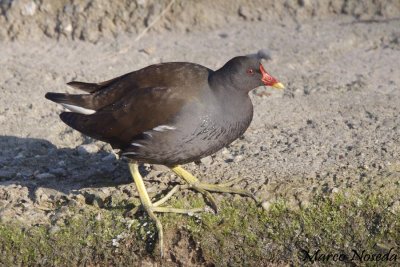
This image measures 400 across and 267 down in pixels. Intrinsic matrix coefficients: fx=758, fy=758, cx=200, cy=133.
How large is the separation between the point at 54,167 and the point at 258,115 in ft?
5.02

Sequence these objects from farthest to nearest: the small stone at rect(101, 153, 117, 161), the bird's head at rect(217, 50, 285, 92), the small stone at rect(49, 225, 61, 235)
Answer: the small stone at rect(101, 153, 117, 161) → the bird's head at rect(217, 50, 285, 92) → the small stone at rect(49, 225, 61, 235)

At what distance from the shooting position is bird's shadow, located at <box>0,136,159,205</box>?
4.77 meters

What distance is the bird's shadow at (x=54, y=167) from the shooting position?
477 cm

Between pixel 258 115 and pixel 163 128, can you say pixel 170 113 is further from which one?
pixel 258 115

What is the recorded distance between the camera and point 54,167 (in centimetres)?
497

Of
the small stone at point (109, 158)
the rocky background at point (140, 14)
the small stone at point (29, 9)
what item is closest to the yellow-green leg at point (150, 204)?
the small stone at point (109, 158)

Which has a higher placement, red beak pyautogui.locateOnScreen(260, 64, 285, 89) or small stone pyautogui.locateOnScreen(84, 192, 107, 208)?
red beak pyautogui.locateOnScreen(260, 64, 285, 89)

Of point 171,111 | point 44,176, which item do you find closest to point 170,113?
point 171,111

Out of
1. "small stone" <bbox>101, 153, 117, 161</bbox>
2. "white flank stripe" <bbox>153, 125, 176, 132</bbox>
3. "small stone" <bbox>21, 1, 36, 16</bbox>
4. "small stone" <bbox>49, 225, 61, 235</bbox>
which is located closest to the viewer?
"white flank stripe" <bbox>153, 125, 176, 132</bbox>

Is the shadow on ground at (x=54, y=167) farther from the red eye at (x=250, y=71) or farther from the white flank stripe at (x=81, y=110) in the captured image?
the red eye at (x=250, y=71)

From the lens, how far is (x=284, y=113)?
218 inches

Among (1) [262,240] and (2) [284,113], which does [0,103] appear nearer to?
(2) [284,113]

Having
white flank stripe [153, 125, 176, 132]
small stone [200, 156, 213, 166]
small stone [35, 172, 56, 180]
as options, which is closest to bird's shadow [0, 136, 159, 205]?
small stone [35, 172, 56, 180]

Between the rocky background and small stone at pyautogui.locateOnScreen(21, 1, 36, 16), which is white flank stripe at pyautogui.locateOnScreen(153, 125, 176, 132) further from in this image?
small stone at pyautogui.locateOnScreen(21, 1, 36, 16)
